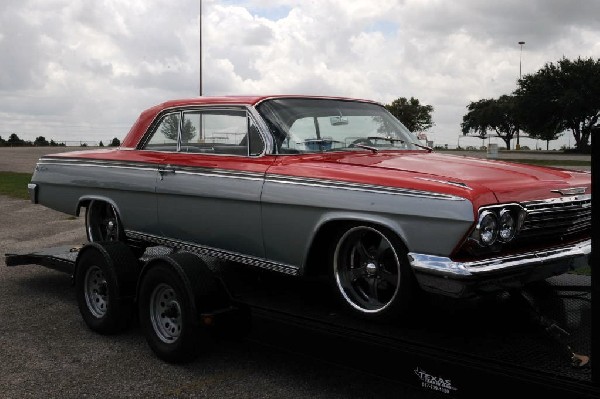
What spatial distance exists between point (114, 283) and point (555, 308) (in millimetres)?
2985

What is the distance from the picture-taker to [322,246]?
3.91 m

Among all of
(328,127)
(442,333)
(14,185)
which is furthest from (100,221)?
(14,185)

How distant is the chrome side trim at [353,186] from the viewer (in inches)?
129

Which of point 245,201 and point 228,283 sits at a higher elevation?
point 245,201

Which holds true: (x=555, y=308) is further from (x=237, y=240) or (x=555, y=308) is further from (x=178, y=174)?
(x=178, y=174)

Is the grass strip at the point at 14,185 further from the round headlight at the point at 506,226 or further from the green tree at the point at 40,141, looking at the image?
the green tree at the point at 40,141

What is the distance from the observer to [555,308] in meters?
3.73

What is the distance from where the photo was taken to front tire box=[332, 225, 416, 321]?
3.45m

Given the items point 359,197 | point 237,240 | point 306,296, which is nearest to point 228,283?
point 237,240

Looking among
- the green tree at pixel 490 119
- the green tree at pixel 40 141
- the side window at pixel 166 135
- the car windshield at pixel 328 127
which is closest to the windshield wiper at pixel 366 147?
the car windshield at pixel 328 127

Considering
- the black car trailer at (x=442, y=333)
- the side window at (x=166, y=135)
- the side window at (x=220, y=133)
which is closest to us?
the black car trailer at (x=442, y=333)

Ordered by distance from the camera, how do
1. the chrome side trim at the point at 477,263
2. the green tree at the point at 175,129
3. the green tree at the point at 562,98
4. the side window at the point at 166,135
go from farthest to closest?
1. the green tree at the point at 562,98
2. the side window at the point at 166,135
3. the green tree at the point at 175,129
4. the chrome side trim at the point at 477,263

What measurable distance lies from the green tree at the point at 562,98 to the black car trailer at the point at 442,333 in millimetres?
49105

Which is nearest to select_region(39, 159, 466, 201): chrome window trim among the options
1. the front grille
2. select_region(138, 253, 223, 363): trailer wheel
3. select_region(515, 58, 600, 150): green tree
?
the front grille
